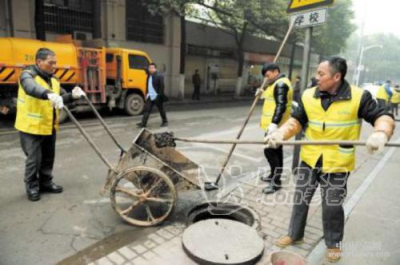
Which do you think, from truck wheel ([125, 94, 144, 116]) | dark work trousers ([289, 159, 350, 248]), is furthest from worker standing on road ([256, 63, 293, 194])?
truck wheel ([125, 94, 144, 116])

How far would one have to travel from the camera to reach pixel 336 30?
2698cm

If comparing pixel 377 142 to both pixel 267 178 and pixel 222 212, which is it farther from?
pixel 267 178

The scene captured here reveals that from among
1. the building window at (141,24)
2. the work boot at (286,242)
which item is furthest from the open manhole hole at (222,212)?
the building window at (141,24)

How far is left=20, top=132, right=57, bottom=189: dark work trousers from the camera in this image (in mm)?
3979

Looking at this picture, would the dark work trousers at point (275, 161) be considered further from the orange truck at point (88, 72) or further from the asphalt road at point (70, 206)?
the orange truck at point (88, 72)

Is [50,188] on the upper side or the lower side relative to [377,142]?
lower

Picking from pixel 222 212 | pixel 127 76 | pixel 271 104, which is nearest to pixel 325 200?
pixel 222 212

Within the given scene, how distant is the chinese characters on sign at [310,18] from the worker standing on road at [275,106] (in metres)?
0.96

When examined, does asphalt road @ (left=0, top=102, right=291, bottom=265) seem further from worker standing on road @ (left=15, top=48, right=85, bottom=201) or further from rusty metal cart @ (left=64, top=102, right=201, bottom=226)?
worker standing on road @ (left=15, top=48, right=85, bottom=201)

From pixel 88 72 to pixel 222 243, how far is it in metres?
8.23

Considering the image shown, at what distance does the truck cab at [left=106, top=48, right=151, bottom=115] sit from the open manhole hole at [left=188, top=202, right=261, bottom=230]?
7.52 meters

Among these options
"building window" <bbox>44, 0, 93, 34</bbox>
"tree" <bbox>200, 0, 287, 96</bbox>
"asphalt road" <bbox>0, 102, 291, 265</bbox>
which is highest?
"tree" <bbox>200, 0, 287, 96</bbox>

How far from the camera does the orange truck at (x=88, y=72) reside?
8453 mm

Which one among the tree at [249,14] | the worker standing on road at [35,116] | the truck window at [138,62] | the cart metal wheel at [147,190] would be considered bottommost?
the cart metal wheel at [147,190]
